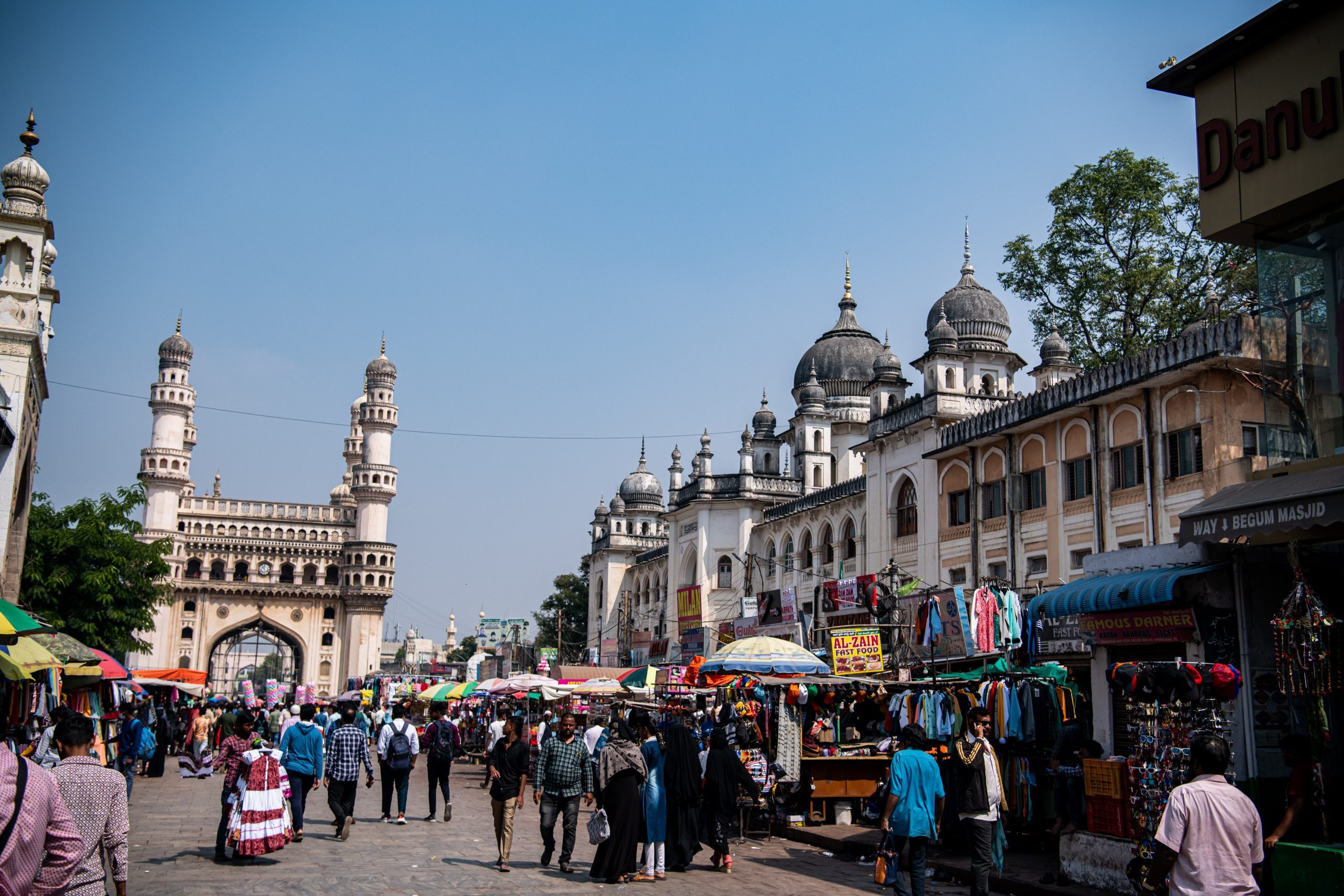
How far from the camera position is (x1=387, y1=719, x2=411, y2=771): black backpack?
13359mm

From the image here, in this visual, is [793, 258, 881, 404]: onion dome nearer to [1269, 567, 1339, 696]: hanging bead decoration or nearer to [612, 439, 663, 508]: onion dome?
[612, 439, 663, 508]: onion dome

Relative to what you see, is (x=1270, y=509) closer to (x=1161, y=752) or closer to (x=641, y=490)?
(x=1161, y=752)

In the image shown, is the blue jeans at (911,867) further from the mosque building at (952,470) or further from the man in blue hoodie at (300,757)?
the mosque building at (952,470)

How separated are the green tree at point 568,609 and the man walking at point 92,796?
63.5 meters

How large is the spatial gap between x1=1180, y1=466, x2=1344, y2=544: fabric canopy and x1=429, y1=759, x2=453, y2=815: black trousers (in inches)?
346

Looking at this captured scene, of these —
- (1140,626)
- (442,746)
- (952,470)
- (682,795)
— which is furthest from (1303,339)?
(952,470)

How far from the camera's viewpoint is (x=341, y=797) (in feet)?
39.0

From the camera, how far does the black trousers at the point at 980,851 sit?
27.1ft

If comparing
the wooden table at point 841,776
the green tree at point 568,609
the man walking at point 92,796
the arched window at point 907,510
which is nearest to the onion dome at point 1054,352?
the arched window at point 907,510

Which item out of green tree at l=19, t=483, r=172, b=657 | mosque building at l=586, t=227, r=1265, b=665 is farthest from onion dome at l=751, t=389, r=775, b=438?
green tree at l=19, t=483, r=172, b=657

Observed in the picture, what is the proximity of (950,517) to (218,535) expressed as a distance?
51.9 m

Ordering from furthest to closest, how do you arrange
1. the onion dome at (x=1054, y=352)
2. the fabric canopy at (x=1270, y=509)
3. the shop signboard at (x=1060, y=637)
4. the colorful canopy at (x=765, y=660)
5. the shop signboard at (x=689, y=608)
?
the shop signboard at (x=689, y=608) < the onion dome at (x=1054, y=352) < the colorful canopy at (x=765, y=660) < the shop signboard at (x=1060, y=637) < the fabric canopy at (x=1270, y=509)

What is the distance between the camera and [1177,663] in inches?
326

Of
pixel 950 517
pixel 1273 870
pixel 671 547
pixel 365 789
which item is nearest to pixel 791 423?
pixel 671 547
